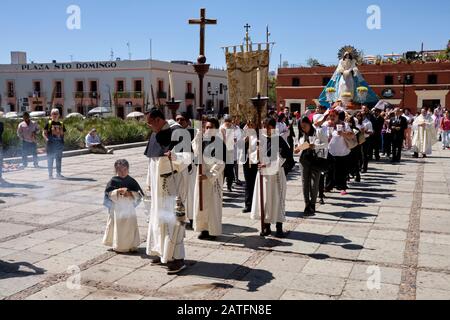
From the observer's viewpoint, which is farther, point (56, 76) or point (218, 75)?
point (218, 75)

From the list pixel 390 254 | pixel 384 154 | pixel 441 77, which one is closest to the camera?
pixel 390 254

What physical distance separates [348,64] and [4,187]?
1294cm

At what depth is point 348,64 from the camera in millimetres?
18406

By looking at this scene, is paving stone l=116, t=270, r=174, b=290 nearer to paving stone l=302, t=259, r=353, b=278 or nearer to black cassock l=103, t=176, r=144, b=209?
black cassock l=103, t=176, r=144, b=209

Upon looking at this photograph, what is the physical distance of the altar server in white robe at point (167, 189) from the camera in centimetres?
532

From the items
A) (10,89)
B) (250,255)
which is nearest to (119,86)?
(10,89)

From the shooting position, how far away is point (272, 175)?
6.93 m

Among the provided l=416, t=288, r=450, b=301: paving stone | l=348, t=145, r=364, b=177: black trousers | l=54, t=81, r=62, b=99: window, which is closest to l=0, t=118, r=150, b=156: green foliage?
l=348, t=145, r=364, b=177: black trousers

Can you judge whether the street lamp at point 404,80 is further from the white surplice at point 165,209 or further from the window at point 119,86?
the white surplice at point 165,209

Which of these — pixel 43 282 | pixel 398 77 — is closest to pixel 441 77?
pixel 398 77
